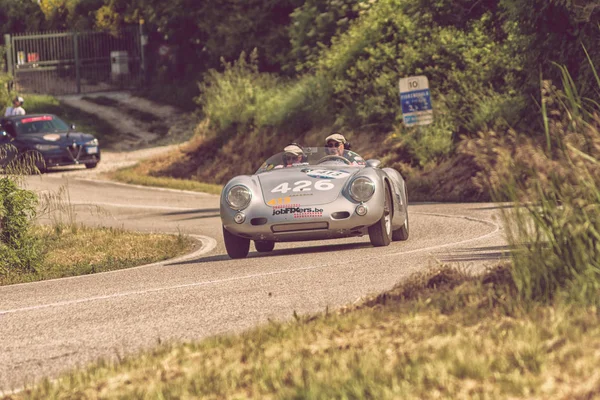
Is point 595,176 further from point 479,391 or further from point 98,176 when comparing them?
point 98,176

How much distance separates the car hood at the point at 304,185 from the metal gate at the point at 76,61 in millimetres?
37722

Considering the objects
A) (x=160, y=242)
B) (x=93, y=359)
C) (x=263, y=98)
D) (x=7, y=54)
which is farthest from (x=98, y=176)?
(x=93, y=359)

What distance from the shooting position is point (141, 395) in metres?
6.86

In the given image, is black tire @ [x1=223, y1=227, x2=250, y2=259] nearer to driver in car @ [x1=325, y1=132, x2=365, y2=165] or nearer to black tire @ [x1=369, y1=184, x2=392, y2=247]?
black tire @ [x1=369, y1=184, x2=392, y2=247]

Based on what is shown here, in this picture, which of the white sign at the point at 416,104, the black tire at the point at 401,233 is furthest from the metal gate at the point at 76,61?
the black tire at the point at 401,233

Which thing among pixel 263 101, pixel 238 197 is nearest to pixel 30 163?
pixel 238 197

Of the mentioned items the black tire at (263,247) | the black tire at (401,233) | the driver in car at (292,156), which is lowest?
the black tire at (263,247)

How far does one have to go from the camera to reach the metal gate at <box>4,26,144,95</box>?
52000 millimetres

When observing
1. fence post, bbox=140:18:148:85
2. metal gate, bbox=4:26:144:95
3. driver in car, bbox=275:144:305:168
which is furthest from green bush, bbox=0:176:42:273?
fence post, bbox=140:18:148:85

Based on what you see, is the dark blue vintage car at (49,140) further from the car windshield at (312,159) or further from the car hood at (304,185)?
the car hood at (304,185)

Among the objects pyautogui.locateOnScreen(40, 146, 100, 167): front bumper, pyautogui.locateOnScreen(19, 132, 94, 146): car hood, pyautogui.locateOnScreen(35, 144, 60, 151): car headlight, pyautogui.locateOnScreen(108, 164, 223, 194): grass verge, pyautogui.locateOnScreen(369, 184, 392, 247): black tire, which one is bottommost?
pyautogui.locateOnScreen(108, 164, 223, 194): grass verge

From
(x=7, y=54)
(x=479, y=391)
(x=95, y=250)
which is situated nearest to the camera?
(x=479, y=391)

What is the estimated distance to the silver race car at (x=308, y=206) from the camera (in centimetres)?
1443

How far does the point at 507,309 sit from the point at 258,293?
12.8 feet
